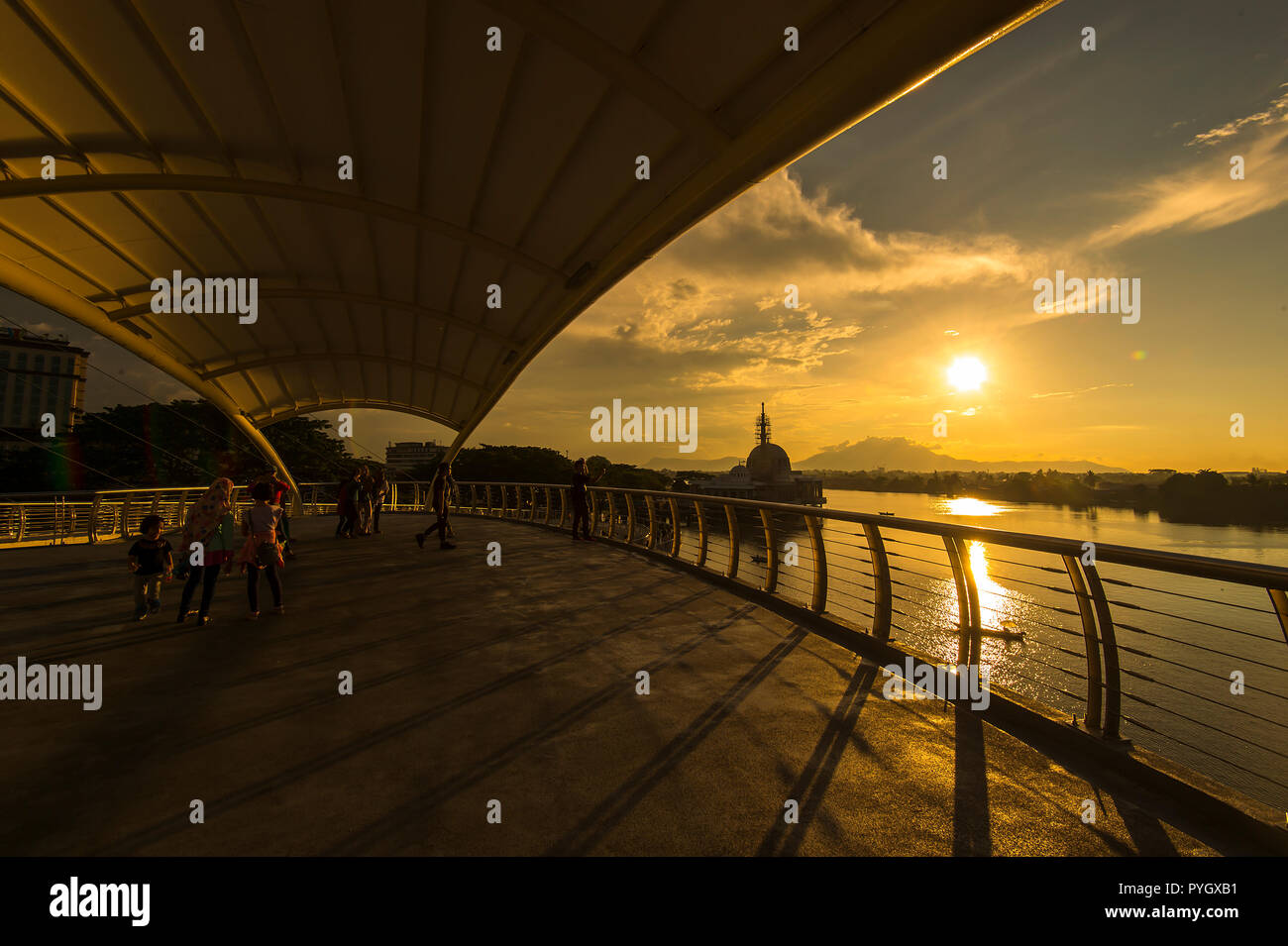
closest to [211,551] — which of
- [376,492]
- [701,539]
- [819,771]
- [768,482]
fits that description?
[819,771]

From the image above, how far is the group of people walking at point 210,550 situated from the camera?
6.45m

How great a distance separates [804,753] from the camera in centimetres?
346

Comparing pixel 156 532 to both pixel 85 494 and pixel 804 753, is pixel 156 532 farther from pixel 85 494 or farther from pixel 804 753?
pixel 85 494

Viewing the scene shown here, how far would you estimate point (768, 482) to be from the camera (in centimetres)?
11262

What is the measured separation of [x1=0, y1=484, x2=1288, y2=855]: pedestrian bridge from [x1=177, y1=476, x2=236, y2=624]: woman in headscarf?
0.41m

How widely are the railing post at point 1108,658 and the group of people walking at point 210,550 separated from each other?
735 cm

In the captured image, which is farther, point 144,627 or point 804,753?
point 144,627

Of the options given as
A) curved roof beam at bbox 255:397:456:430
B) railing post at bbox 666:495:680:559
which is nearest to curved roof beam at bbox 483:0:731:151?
railing post at bbox 666:495:680:559

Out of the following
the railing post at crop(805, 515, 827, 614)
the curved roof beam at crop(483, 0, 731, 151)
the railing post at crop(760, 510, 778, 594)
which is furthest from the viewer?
the railing post at crop(760, 510, 778, 594)

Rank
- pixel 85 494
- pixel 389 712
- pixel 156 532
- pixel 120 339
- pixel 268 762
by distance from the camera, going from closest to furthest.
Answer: pixel 268 762, pixel 389 712, pixel 156 532, pixel 85 494, pixel 120 339

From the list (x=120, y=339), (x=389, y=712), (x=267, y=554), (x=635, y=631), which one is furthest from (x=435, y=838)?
Answer: (x=120, y=339)

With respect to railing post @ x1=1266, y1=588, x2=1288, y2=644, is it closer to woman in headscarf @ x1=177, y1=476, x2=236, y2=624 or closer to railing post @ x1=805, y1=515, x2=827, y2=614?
railing post @ x1=805, y1=515, x2=827, y2=614

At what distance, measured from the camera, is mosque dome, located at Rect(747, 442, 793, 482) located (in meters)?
128

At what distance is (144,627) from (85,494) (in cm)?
1017
